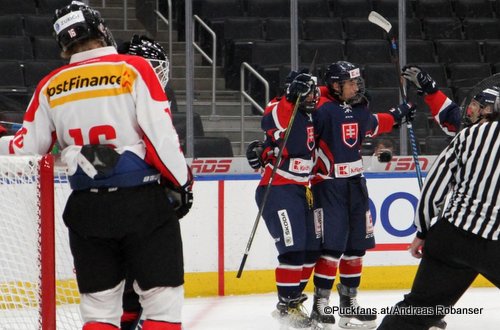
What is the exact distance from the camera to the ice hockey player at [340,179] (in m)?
4.88

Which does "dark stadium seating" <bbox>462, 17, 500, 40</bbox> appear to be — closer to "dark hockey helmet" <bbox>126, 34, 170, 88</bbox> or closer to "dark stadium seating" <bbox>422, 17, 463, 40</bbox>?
"dark stadium seating" <bbox>422, 17, 463, 40</bbox>

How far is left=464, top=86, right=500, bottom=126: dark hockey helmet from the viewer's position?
Answer: 123 inches

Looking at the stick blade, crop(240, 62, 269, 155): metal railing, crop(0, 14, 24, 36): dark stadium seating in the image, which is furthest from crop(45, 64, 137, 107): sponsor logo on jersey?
crop(0, 14, 24, 36): dark stadium seating

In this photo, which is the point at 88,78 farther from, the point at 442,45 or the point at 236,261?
the point at 442,45

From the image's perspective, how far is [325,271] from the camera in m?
4.96

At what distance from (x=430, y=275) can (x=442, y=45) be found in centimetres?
416

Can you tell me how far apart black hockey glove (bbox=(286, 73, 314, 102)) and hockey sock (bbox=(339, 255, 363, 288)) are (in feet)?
2.89

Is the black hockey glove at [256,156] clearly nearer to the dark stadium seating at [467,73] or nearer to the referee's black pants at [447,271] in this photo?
the referee's black pants at [447,271]

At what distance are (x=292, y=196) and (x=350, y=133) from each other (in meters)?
0.42

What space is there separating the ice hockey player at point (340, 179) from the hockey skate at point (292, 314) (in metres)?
0.12

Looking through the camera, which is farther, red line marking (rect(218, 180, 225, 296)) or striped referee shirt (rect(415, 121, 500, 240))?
red line marking (rect(218, 180, 225, 296))

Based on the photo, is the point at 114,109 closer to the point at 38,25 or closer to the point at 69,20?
the point at 69,20

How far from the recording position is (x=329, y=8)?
21.9 feet

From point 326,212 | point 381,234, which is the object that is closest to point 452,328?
point 326,212
